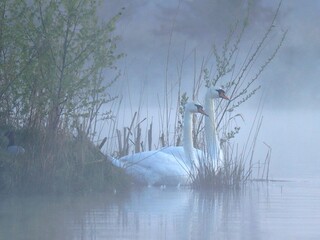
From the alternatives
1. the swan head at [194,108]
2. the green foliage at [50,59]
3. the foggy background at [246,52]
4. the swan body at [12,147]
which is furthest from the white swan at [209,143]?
the swan body at [12,147]

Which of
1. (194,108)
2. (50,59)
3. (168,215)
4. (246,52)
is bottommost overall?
(168,215)

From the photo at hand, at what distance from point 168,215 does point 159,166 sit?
344 cm

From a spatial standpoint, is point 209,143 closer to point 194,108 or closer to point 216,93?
point 194,108

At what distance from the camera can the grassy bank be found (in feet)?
38.4

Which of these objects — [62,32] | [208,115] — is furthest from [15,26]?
[208,115]

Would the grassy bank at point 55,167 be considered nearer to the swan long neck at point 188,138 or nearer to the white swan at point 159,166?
the white swan at point 159,166

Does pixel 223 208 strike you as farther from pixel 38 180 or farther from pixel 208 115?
pixel 208 115

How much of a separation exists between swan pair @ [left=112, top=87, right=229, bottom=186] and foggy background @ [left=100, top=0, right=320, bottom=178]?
50.0 inches

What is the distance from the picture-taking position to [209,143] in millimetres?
14094

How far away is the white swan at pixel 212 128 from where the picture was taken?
13602 mm

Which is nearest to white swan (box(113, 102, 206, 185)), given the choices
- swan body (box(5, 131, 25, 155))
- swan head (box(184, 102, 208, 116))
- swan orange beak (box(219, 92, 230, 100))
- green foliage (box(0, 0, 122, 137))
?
swan head (box(184, 102, 208, 116))

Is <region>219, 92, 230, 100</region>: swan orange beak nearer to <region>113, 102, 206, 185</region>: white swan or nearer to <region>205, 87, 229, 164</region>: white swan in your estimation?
<region>205, 87, 229, 164</region>: white swan

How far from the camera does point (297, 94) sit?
110 ft

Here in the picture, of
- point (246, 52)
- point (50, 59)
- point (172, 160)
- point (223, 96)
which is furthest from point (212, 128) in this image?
point (246, 52)
